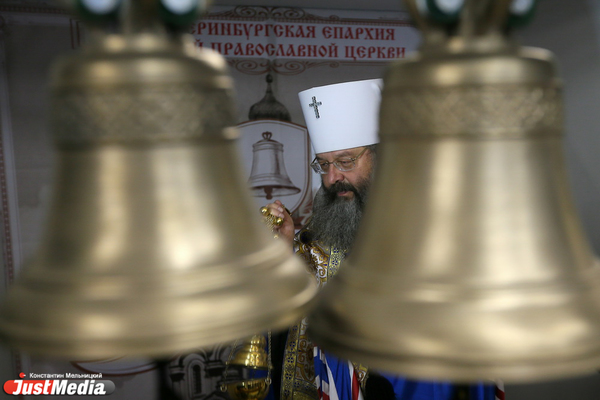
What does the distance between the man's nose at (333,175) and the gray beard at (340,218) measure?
4 cm

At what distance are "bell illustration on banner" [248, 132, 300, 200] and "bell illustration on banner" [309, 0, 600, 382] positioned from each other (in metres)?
2.63

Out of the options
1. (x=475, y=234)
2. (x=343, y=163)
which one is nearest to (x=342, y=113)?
(x=343, y=163)

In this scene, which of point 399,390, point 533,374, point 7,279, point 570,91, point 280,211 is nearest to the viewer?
point 533,374

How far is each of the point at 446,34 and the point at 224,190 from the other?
0.76 ft

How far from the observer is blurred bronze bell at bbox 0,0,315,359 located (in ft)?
1.12

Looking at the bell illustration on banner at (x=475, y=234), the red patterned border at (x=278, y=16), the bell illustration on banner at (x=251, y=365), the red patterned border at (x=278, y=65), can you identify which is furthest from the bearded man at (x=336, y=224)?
the bell illustration on banner at (x=475, y=234)

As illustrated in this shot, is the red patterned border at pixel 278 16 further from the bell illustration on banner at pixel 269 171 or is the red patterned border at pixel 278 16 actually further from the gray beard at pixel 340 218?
the gray beard at pixel 340 218

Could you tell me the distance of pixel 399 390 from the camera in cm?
176

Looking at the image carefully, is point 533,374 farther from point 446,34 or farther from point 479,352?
point 446,34

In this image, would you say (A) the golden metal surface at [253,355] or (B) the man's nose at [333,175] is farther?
(B) the man's nose at [333,175]

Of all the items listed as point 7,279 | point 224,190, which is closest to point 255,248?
point 224,190

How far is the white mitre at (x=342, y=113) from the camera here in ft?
6.56

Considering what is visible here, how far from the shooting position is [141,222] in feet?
1.22

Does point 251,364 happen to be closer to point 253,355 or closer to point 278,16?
point 253,355
